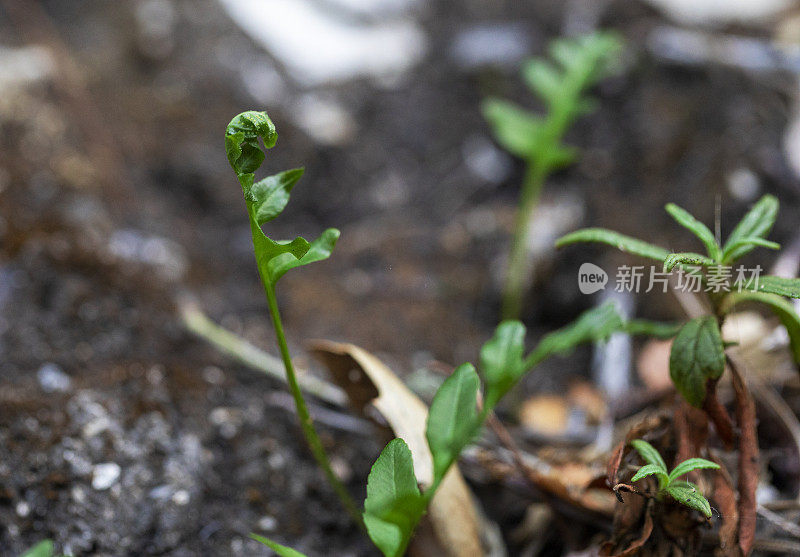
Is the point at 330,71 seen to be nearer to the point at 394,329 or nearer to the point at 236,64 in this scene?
the point at 236,64

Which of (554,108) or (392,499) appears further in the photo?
(554,108)

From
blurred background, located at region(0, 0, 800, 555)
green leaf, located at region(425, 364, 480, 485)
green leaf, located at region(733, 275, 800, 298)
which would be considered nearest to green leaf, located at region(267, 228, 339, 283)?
green leaf, located at region(425, 364, 480, 485)

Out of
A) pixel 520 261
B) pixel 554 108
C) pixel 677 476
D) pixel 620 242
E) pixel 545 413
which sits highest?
pixel 620 242

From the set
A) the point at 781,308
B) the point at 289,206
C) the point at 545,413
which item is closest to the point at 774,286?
the point at 781,308

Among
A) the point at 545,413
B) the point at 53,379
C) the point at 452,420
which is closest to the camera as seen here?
the point at 452,420

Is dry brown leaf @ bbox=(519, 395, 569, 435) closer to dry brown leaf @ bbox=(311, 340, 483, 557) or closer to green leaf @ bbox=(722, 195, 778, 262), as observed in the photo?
dry brown leaf @ bbox=(311, 340, 483, 557)

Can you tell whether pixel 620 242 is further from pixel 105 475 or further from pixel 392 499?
pixel 105 475

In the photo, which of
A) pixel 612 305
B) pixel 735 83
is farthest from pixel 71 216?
pixel 735 83
